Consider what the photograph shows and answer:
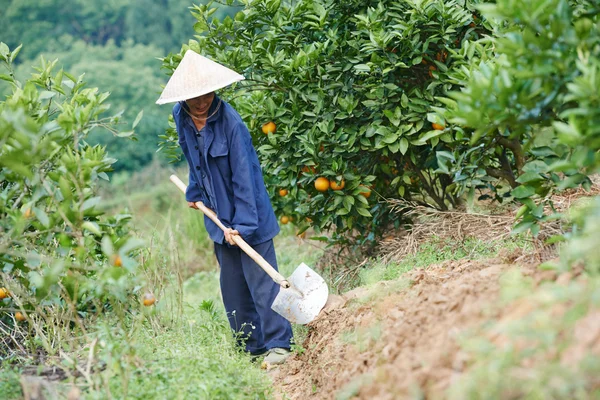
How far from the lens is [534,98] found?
104 inches

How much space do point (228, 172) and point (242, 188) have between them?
166mm

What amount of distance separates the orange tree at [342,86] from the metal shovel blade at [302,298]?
26.8 inches

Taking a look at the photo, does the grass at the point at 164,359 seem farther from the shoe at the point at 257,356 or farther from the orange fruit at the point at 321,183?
the orange fruit at the point at 321,183

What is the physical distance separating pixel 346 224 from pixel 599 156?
8.27 ft

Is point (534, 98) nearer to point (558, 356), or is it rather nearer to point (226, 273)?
point (558, 356)

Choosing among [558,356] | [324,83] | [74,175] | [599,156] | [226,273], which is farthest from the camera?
[324,83]

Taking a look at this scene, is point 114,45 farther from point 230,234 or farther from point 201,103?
point 230,234

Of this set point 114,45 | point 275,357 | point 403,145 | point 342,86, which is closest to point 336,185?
point 403,145

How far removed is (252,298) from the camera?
173 inches

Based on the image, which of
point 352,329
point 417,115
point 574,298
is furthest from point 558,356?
point 417,115

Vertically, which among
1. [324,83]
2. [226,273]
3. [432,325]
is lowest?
[226,273]

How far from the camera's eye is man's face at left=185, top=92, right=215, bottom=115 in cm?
396

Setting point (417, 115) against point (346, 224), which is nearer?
point (417, 115)

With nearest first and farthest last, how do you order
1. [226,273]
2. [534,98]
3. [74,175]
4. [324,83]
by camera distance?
[534,98] → [74,175] → [226,273] → [324,83]
